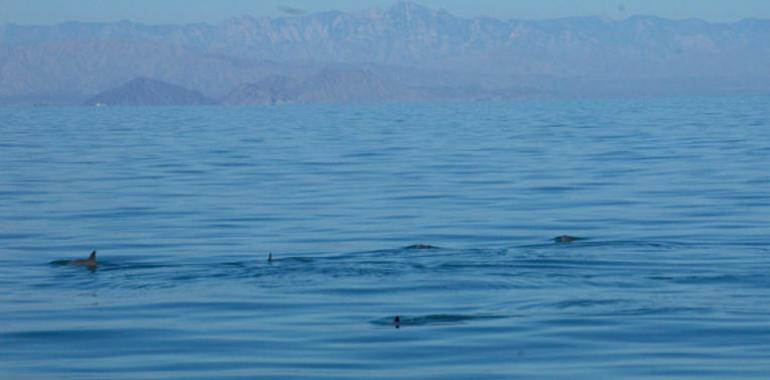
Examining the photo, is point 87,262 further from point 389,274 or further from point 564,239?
point 564,239

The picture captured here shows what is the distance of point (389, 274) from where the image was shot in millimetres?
20766

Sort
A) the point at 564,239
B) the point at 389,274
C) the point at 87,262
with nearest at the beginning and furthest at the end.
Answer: the point at 389,274
the point at 87,262
the point at 564,239

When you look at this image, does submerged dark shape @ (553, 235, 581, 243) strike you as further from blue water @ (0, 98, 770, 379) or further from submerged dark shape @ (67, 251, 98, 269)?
submerged dark shape @ (67, 251, 98, 269)

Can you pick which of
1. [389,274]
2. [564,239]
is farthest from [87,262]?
[564,239]

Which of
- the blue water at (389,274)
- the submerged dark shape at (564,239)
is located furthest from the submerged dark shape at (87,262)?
the submerged dark shape at (564,239)

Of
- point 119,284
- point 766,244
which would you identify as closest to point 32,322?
point 119,284

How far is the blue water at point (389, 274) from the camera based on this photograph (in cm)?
1452

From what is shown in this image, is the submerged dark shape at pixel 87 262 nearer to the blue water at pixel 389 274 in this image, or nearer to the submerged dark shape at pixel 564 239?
the blue water at pixel 389 274

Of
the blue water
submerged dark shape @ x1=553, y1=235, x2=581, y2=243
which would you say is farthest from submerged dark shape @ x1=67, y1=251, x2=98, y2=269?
submerged dark shape @ x1=553, y1=235, x2=581, y2=243

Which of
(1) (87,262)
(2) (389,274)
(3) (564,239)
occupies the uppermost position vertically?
(3) (564,239)

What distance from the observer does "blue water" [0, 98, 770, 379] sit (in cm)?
1452

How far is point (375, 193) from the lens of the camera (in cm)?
3600

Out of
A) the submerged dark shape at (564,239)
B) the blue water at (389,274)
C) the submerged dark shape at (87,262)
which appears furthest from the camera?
the submerged dark shape at (564,239)

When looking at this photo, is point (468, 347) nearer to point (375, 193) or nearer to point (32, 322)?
point (32, 322)
